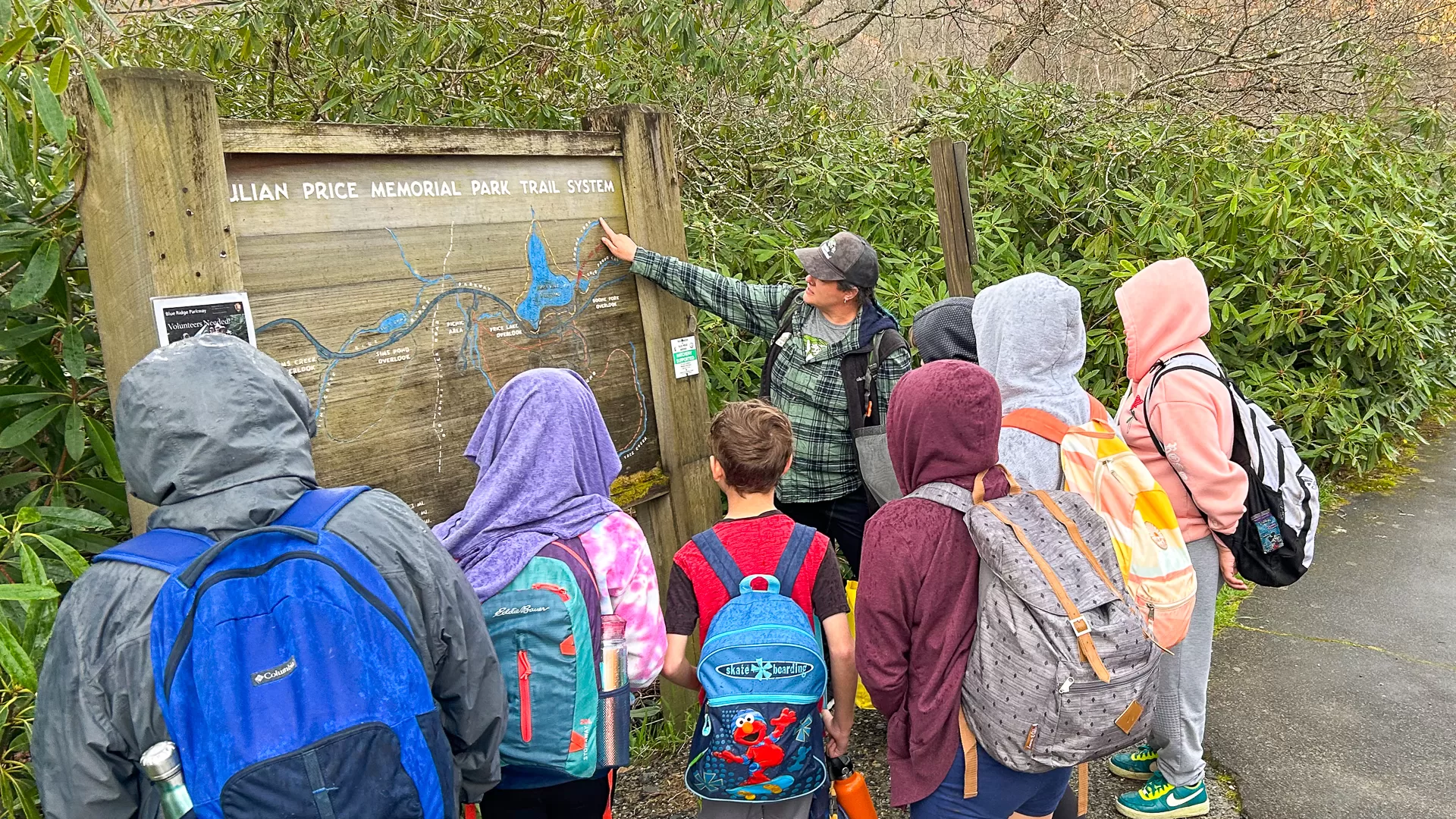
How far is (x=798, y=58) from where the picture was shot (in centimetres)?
545

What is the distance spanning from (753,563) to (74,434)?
1.72 metres

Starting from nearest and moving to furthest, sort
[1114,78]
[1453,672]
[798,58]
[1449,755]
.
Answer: [1449,755] → [1453,672] → [798,58] → [1114,78]

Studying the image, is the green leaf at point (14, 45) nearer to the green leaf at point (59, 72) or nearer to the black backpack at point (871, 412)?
the green leaf at point (59, 72)

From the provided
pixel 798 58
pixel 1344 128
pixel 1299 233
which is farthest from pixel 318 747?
pixel 1344 128

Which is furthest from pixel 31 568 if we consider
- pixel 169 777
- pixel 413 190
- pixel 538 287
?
pixel 538 287

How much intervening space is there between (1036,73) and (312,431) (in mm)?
11813

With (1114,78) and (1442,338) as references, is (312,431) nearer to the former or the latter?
(1442,338)

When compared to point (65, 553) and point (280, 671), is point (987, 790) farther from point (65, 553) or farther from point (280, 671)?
point (65, 553)

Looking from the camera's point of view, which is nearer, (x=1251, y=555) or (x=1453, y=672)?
(x=1251, y=555)

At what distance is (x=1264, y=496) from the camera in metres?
3.06

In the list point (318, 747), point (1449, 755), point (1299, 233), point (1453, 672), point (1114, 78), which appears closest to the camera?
point (318, 747)

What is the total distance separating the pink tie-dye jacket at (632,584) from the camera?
7.65ft

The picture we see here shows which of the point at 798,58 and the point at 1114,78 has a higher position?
the point at 1114,78

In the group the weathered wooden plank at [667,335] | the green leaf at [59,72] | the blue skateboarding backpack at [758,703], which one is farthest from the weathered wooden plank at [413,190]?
the blue skateboarding backpack at [758,703]
